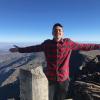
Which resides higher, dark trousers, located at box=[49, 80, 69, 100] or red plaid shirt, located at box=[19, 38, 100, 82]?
red plaid shirt, located at box=[19, 38, 100, 82]

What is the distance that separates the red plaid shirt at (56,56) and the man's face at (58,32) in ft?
0.74

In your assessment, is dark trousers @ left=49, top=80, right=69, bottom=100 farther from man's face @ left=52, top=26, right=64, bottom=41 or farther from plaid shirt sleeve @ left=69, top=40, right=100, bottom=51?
man's face @ left=52, top=26, right=64, bottom=41

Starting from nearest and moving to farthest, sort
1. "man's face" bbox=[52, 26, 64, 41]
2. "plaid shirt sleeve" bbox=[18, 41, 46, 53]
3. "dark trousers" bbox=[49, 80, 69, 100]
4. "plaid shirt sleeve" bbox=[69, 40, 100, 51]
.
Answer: "man's face" bbox=[52, 26, 64, 41] → "dark trousers" bbox=[49, 80, 69, 100] → "plaid shirt sleeve" bbox=[18, 41, 46, 53] → "plaid shirt sleeve" bbox=[69, 40, 100, 51]

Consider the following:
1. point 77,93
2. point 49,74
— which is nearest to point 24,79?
point 49,74

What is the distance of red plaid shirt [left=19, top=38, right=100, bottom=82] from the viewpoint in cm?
759

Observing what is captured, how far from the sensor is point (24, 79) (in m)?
5.03

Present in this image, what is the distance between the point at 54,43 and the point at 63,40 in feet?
0.96

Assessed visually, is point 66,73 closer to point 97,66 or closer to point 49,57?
point 49,57

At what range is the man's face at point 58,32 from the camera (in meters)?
7.37

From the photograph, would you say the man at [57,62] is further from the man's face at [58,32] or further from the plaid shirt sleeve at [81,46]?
the plaid shirt sleeve at [81,46]

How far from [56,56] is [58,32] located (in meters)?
0.72

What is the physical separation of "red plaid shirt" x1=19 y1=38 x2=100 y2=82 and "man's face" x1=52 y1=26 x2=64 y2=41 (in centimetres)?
23

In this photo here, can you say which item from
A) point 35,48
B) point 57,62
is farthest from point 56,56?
point 35,48

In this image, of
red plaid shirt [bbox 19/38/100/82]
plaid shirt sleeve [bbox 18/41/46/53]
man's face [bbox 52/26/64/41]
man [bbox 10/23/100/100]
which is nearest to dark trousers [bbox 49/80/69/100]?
man [bbox 10/23/100/100]
